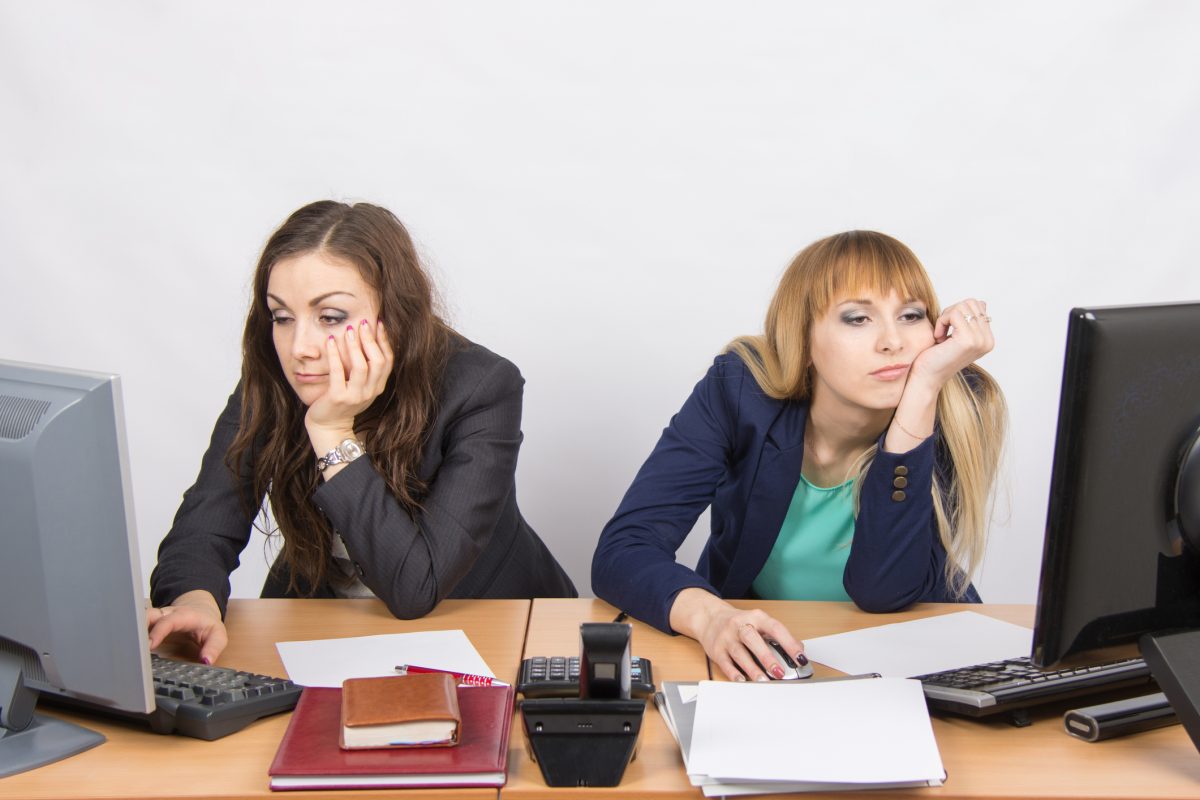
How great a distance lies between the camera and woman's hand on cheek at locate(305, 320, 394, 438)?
1.82 m

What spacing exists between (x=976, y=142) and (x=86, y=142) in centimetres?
238

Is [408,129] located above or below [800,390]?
above

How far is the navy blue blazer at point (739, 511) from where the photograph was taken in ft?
5.77

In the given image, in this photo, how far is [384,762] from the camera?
115 cm

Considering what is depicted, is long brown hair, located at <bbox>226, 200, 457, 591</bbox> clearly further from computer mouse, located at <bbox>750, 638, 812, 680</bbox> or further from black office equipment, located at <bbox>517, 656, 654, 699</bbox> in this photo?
computer mouse, located at <bbox>750, 638, 812, 680</bbox>

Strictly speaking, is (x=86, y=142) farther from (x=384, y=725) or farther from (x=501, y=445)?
(x=384, y=725)

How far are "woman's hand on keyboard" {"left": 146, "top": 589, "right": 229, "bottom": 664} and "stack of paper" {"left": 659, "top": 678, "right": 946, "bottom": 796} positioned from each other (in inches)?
25.0

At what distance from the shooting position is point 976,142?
302 centimetres

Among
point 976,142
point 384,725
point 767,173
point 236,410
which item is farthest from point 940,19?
point 384,725

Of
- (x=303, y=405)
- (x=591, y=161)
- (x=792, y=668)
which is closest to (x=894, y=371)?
(x=792, y=668)

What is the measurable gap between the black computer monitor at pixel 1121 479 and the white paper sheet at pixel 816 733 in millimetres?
170

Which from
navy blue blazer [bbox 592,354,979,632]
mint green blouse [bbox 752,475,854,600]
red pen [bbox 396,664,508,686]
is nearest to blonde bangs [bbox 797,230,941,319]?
navy blue blazer [bbox 592,354,979,632]

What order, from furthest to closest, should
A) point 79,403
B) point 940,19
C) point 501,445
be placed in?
point 940,19, point 501,445, point 79,403

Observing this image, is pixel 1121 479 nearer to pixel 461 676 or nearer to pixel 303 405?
pixel 461 676
